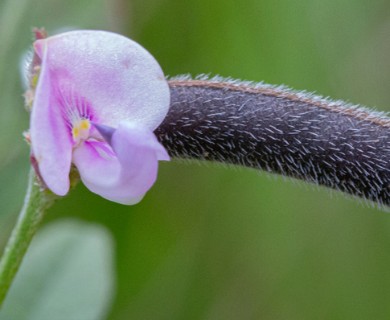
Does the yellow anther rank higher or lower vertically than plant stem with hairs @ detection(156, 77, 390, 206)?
lower

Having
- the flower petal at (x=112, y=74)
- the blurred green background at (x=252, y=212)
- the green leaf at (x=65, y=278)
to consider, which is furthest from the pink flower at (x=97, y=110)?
the blurred green background at (x=252, y=212)

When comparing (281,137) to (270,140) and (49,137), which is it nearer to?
(270,140)

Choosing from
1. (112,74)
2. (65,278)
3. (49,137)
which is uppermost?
(112,74)

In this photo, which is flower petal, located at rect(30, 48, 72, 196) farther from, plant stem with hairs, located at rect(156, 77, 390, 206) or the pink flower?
plant stem with hairs, located at rect(156, 77, 390, 206)

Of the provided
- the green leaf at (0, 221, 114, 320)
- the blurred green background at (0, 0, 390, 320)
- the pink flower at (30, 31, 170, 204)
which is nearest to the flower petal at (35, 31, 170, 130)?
the pink flower at (30, 31, 170, 204)

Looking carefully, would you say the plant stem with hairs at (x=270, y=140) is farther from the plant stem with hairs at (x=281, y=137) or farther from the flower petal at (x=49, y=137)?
the flower petal at (x=49, y=137)

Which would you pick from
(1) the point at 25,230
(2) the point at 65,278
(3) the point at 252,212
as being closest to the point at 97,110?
(1) the point at 25,230

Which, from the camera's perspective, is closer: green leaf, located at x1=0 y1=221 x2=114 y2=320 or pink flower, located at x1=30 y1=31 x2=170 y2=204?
pink flower, located at x1=30 y1=31 x2=170 y2=204
